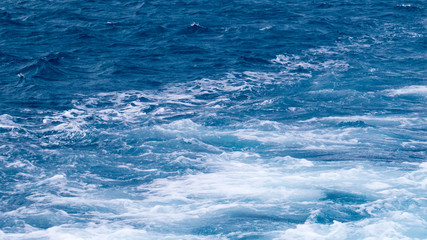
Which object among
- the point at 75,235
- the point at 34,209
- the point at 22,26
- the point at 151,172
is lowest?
the point at 75,235

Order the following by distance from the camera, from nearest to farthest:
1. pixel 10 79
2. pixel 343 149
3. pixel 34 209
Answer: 1. pixel 34 209
2. pixel 343 149
3. pixel 10 79

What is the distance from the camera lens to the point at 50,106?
19266mm

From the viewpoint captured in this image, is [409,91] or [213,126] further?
[409,91]

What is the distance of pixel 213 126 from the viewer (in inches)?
698

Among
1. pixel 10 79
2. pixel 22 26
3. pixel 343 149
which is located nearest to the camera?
pixel 343 149

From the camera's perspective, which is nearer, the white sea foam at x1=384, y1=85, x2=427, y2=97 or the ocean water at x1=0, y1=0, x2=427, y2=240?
the ocean water at x1=0, y1=0, x2=427, y2=240

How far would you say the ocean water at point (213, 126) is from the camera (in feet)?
42.4

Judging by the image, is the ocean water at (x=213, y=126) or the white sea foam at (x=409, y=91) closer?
the ocean water at (x=213, y=126)

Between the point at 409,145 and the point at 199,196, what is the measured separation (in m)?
6.19

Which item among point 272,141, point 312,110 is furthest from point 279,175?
point 312,110

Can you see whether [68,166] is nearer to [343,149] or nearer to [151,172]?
[151,172]

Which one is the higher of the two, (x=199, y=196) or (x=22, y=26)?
(x=22, y=26)

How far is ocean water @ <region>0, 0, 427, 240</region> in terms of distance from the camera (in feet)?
42.4

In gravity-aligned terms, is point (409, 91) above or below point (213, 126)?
above
